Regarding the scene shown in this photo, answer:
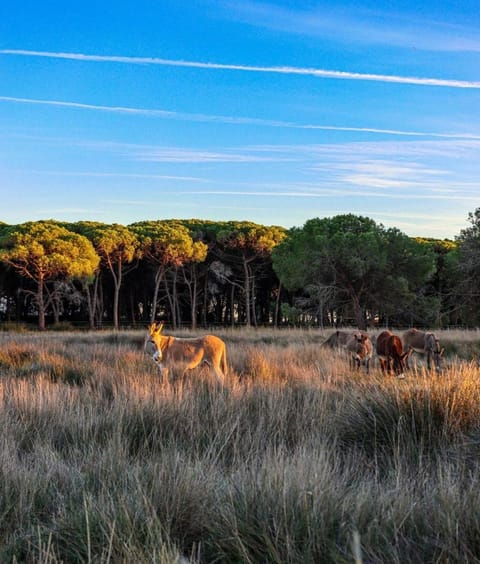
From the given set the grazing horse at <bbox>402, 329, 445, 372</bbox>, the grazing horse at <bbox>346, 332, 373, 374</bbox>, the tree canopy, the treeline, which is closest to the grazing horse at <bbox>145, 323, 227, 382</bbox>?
the grazing horse at <bbox>346, 332, 373, 374</bbox>

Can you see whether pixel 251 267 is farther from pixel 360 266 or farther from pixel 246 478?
pixel 246 478

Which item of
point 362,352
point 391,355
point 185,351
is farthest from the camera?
point 362,352

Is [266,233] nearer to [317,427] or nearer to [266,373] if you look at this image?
[266,373]

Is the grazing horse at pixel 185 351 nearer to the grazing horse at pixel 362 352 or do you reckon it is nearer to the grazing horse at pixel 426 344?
the grazing horse at pixel 362 352

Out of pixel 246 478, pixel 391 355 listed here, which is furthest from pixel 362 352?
pixel 246 478

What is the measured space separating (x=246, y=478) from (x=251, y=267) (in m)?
46.0

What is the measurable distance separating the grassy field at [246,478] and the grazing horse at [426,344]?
6601 millimetres

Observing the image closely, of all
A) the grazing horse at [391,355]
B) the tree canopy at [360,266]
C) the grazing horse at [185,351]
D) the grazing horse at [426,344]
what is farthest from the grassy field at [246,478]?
the tree canopy at [360,266]

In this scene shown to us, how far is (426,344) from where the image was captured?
565 inches

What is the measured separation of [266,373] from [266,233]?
35316mm

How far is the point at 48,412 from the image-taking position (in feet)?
21.7

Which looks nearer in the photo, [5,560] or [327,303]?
[5,560]

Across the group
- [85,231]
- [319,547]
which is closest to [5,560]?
[319,547]

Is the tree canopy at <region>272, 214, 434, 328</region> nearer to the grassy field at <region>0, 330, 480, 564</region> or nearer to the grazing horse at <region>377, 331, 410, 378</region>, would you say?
the grazing horse at <region>377, 331, 410, 378</region>
